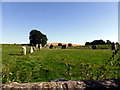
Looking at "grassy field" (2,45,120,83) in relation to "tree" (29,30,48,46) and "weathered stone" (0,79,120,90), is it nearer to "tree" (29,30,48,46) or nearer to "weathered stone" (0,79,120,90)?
"weathered stone" (0,79,120,90)

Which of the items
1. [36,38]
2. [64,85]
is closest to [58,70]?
[64,85]

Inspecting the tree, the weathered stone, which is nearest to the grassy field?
the weathered stone

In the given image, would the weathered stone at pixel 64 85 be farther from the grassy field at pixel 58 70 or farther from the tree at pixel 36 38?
the tree at pixel 36 38

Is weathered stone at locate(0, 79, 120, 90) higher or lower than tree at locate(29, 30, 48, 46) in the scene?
lower

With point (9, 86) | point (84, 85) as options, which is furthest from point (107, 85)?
point (9, 86)

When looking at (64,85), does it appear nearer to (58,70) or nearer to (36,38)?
(58,70)

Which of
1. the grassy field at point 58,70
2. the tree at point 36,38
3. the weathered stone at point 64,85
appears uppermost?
the tree at point 36,38

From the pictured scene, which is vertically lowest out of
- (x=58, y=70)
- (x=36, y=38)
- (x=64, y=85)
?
(x=58, y=70)

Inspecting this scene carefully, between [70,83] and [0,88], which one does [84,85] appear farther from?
[0,88]

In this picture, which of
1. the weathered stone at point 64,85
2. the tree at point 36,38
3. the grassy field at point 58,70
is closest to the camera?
the weathered stone at point 64,85

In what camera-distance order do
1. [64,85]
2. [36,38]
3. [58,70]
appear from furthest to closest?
[36,38] → [58,70] → [64,85]

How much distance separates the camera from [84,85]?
5.54 ft

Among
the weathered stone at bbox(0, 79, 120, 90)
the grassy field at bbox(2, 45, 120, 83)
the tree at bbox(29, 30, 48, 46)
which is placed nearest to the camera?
the weathered stone at bbox(0, 79, 120, 90)

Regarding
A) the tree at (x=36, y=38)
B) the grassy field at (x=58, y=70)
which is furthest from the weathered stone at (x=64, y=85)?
the tree at (x=36, y=38)
